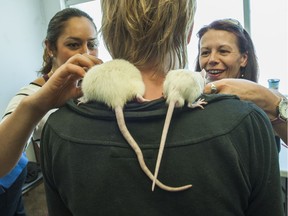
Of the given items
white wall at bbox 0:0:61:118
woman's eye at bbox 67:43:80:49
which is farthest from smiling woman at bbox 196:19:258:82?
white wall at bbox 0:0:61:118

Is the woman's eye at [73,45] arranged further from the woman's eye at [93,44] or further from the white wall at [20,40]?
the white wall at [20,40]

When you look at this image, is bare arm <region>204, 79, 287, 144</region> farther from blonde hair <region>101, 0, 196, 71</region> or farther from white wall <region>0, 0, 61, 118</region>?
white wall <region>0, 0, 61, 118</region>

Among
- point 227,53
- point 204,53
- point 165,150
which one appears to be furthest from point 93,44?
point 165,150

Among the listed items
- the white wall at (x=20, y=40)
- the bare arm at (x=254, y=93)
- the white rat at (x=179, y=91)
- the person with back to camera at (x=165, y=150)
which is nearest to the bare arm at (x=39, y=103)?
the person with back to camera at (x=165, y=150)

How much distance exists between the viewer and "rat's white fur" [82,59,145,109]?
27.7 inches

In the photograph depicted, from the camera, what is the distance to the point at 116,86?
74 cm

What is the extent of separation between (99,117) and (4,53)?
104 inches

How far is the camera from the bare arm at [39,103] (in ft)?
2.76

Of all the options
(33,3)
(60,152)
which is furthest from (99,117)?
(33,3)

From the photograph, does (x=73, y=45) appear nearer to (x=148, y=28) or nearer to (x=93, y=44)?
(x=93, y=44)

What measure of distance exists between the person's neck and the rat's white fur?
1.4 inches

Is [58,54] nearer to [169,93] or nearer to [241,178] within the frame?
[169,93]

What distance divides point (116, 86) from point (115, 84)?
1cm

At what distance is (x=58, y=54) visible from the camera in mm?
1681
